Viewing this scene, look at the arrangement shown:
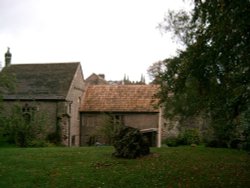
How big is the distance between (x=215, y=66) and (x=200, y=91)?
62.5 inches

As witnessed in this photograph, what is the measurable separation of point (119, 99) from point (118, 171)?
2471cm

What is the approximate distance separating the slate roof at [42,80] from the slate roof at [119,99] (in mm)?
3650

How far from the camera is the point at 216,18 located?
11.6m

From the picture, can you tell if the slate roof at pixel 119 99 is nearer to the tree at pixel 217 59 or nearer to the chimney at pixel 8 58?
the chimney at pixel 8 58

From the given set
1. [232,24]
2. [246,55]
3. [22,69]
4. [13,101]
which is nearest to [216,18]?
[232,24]

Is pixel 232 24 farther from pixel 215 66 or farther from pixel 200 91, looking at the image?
pixel 200 91

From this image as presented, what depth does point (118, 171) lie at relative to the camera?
16.5 m

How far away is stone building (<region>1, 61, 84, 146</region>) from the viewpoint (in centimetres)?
3800

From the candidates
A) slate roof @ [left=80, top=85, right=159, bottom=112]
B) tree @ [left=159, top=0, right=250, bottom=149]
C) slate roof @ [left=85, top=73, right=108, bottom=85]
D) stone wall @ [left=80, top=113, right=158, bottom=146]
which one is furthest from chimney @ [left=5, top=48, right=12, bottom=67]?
tree @ [left=159, top=0, right=250, bottom=149]

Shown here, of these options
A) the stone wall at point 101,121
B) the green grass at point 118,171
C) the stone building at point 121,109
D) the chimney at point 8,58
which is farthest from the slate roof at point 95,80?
the green grass at point 118,171

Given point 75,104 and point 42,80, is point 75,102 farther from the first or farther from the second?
point 42,80

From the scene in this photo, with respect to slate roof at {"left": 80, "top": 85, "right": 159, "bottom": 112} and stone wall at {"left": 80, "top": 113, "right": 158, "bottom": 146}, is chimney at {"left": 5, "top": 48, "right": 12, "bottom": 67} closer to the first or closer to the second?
slate roof at {"left": 80, "top": 85, "right": 159, "bottom": 112}

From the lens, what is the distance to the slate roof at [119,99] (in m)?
39.9

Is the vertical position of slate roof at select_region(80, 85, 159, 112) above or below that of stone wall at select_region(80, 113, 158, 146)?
above
